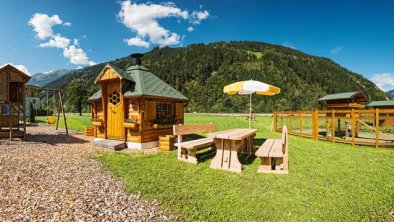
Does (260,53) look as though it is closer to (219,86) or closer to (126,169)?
(219,86)

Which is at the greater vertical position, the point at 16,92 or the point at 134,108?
the point at 16,92

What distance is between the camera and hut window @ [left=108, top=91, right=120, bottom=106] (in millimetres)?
12337

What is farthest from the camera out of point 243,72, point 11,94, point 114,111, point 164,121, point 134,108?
point 243,72

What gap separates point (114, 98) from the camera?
12.5 metres

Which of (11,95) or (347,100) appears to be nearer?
(11,95)

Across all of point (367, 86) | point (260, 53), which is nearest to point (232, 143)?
point (260, 53)

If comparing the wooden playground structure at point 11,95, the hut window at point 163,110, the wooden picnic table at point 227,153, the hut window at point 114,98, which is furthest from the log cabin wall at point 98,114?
the wooden picnic table at point 227,153

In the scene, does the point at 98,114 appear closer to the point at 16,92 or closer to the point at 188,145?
the point at 16,92

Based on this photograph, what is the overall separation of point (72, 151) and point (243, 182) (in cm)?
778

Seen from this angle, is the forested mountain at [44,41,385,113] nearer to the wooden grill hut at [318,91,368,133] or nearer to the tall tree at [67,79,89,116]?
the tall tree at [67,79,89,116]

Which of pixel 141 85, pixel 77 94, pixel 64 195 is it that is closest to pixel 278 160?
pixel 64 195

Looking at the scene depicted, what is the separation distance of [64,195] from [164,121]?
7.28 meters

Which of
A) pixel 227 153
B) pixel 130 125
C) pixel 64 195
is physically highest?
pixel 130 125

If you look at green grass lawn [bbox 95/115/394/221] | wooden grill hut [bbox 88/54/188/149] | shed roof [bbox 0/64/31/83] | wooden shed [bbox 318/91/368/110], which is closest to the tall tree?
shed roof [bbox 0/64/31/83]
